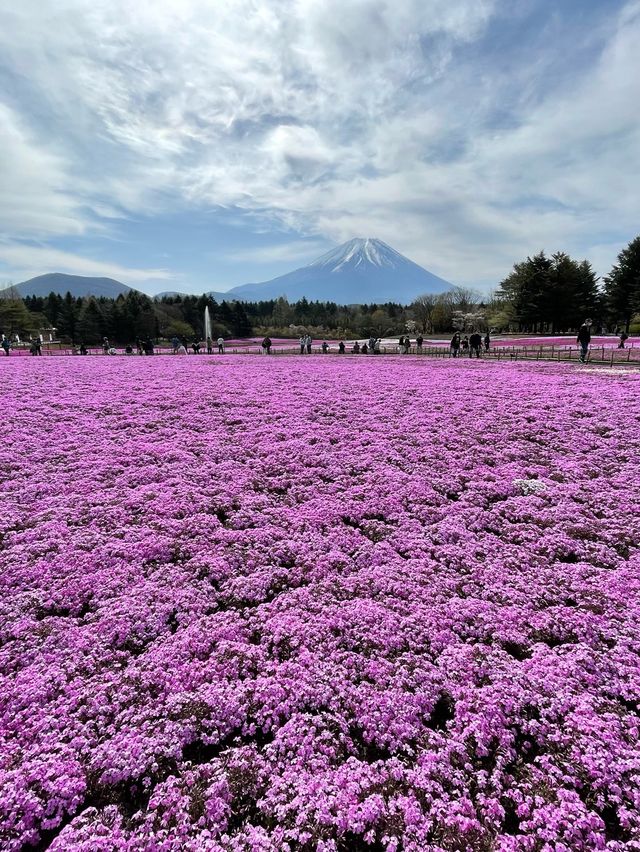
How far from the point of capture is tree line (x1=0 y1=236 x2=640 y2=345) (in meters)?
72.1

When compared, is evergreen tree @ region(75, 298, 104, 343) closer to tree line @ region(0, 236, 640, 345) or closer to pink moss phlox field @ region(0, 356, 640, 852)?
tree line @ region(0, 236, 640, 345)

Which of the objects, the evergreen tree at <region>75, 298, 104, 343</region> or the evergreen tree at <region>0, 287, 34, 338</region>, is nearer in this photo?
the evergreen tree at <region>0, 287, 34, 338</region>

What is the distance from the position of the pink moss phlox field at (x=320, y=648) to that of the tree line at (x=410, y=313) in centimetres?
5855

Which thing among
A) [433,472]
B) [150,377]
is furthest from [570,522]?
[150,377]

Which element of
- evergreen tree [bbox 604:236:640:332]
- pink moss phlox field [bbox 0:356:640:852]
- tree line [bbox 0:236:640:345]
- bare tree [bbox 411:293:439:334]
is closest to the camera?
pink moss phlox field [bbox 0:356:640:852]

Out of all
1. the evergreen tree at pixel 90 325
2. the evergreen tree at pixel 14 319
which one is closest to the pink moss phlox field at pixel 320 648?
the evergreen tree at pixel 90 325

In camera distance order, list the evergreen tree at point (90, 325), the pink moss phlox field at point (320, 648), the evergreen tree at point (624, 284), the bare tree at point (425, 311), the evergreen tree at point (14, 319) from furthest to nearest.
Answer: the bare tree at point (425, 311), the evergreen tree at point (90, 325), the evergreen tree at point (14, 319), the evergreen tree at point (624, 284), the pink moss phlox field at point (320, 648)

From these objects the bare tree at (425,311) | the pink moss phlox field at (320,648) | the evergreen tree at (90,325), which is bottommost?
the pink moss phlox field at (320,648)

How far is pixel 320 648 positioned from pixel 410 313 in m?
128

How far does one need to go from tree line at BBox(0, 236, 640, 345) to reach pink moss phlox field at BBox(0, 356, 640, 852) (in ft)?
192

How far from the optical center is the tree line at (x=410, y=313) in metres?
72.1

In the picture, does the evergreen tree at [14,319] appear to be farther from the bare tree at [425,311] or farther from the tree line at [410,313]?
the bare tree at [425,311]

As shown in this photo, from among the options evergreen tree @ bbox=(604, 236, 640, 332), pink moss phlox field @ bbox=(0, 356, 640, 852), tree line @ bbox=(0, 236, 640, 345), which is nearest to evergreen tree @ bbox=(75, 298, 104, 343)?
tree line @ bbox=(0, 236, 640, 345)

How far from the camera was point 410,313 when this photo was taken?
411 feet
